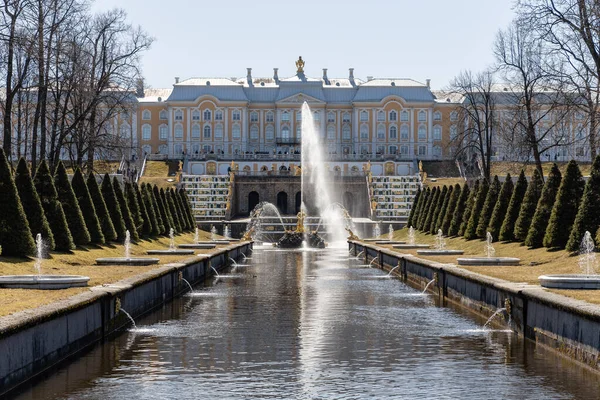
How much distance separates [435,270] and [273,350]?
33.1 ft

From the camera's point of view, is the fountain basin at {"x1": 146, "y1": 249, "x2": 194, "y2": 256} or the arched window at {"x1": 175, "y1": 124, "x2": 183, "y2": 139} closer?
the fountain basin at {"x1": 146, "y1": 249, "x2": 194, "y2": 256}

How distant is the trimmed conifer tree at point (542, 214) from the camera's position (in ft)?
95.3

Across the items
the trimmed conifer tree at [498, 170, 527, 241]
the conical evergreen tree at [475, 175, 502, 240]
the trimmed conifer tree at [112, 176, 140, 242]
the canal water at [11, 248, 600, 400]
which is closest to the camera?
the canal water at [11, 248, 600, 400]

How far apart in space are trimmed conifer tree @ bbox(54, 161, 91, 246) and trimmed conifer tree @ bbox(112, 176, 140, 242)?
7146 mm

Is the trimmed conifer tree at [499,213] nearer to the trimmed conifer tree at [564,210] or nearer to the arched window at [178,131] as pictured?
the trimmed conifer tree at [564,210]

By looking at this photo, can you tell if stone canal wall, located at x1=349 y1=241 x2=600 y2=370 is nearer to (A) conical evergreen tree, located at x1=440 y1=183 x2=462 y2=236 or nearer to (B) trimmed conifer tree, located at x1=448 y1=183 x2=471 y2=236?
(B) trimmed conifer tree, located at x1=448 y1=183 x2=471 y2=236

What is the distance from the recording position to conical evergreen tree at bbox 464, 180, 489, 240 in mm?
38956

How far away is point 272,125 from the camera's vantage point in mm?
123125

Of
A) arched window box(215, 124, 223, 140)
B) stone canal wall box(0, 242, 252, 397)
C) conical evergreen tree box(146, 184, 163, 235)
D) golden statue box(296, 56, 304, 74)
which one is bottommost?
stone canal wall box(0, 242, 252, 397)


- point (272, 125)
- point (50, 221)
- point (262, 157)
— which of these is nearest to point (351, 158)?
point (262, 157)

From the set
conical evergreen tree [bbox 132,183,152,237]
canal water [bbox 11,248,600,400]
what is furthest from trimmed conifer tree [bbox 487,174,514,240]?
canal water [bbox 11,248,600,400]

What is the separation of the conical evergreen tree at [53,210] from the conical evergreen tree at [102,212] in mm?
5191

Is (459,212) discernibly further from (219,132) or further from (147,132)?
(147,132)

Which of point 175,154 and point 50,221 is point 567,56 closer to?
point 50,221
